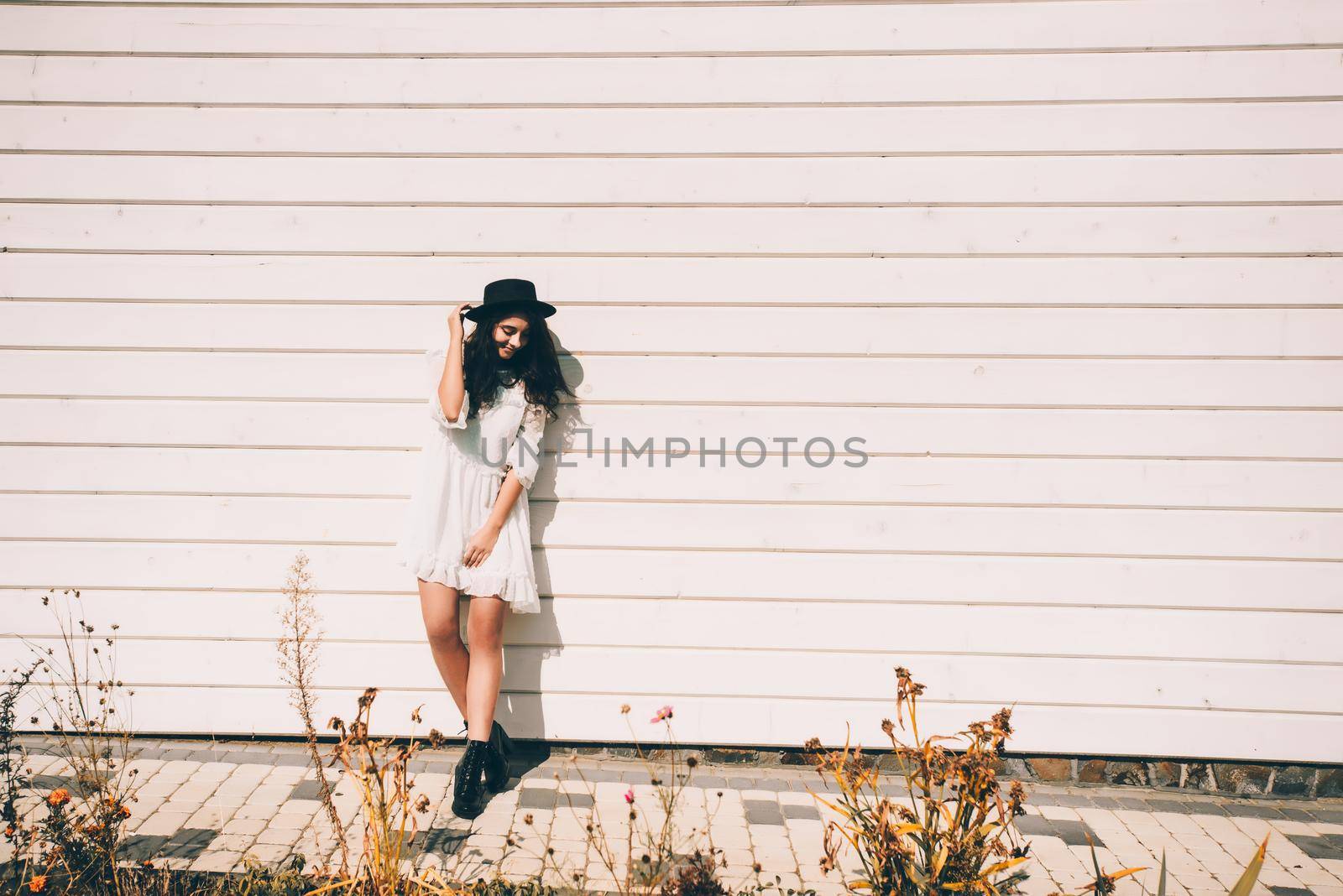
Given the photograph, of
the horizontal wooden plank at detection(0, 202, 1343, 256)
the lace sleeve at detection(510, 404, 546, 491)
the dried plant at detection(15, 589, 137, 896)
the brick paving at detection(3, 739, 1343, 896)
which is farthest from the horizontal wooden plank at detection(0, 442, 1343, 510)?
the brick paving at detection(3, 739, 1343, 896)

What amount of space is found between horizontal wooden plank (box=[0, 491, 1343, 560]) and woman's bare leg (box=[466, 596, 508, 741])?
420 mm

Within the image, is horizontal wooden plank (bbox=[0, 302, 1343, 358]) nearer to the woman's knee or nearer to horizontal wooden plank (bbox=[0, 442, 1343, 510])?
horizontal wooden plank (bbox=[0, 442, 1343, 510])

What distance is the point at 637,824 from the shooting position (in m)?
3.17

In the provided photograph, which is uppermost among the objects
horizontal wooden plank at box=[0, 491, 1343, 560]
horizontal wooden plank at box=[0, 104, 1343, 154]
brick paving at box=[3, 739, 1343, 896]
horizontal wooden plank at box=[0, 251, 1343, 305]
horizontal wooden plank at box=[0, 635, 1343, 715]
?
horizontal wooden plank at box=[0, 104, 1343, 154]

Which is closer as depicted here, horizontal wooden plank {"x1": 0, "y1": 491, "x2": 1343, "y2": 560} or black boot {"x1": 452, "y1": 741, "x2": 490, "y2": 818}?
black boot {"x1": 452, "y1": 741, "x2": 490, "y2": 818}

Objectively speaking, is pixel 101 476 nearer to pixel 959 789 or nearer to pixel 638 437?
pixel 638 437

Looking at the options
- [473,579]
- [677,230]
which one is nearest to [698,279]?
[677,230]

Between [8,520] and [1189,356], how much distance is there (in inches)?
208

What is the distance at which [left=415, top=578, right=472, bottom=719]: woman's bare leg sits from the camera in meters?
3.36

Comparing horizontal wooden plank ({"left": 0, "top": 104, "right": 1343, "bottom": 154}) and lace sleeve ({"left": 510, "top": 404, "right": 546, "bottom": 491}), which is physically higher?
horizontal wooden plank ({"left": 0, "top": 104, "right": 1343, "bottom": 154})

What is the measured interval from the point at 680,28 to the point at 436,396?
1893mm

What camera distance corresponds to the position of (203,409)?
12.0 feet

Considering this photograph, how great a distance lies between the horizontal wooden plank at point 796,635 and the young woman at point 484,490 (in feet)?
1.12

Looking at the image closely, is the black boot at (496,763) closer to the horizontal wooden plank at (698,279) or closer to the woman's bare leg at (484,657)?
the woman's bare leg at (484,657)
